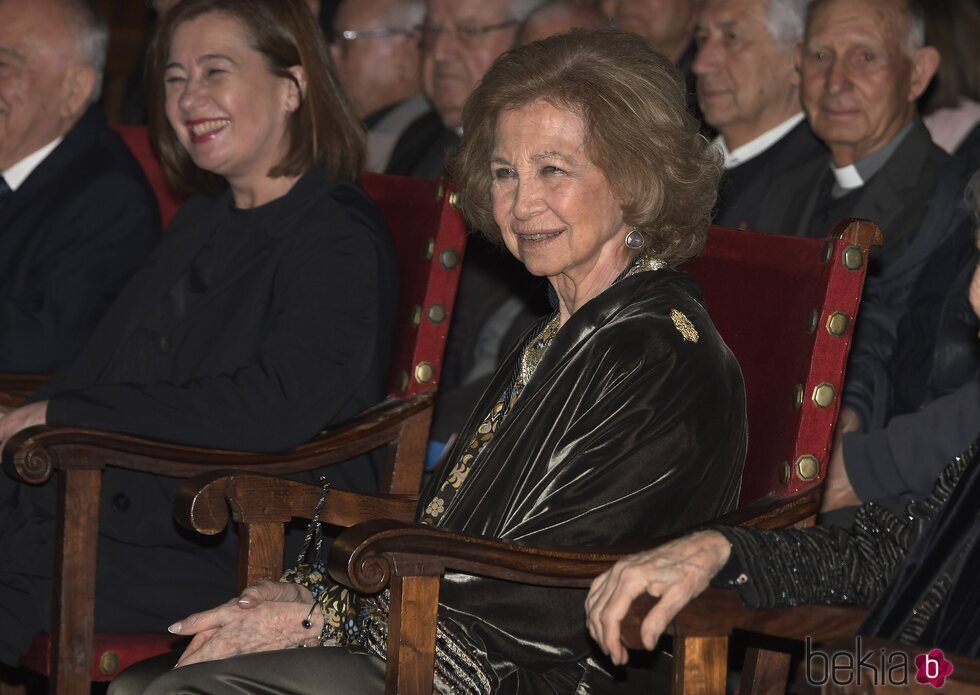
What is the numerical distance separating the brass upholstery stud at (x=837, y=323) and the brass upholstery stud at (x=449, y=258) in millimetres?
913

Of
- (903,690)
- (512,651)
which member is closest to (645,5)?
(512,651)

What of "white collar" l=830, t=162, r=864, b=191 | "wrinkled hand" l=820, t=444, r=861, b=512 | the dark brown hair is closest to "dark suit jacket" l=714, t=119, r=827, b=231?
"white collar" l=830, t=162, r=864, b=191

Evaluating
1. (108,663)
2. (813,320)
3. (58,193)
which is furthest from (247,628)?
(58,193)

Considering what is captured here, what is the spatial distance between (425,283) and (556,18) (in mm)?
1743

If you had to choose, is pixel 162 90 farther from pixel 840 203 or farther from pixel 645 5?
pixel 645 5

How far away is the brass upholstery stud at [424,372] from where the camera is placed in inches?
119

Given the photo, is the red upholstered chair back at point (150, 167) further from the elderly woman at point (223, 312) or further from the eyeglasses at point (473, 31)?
the eyeglasses at point (473, 31)

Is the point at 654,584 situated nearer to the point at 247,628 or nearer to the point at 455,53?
the point at 247,628

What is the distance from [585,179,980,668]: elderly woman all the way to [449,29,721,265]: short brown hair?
56 centimetres

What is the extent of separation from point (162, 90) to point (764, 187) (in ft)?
5.06

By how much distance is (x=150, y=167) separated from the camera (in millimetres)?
4211

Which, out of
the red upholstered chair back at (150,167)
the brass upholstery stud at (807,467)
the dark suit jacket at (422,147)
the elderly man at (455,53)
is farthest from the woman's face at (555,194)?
the elderly man at (455,53)

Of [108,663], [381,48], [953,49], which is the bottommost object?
[108,663]

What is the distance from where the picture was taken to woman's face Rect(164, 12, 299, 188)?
3.17m
